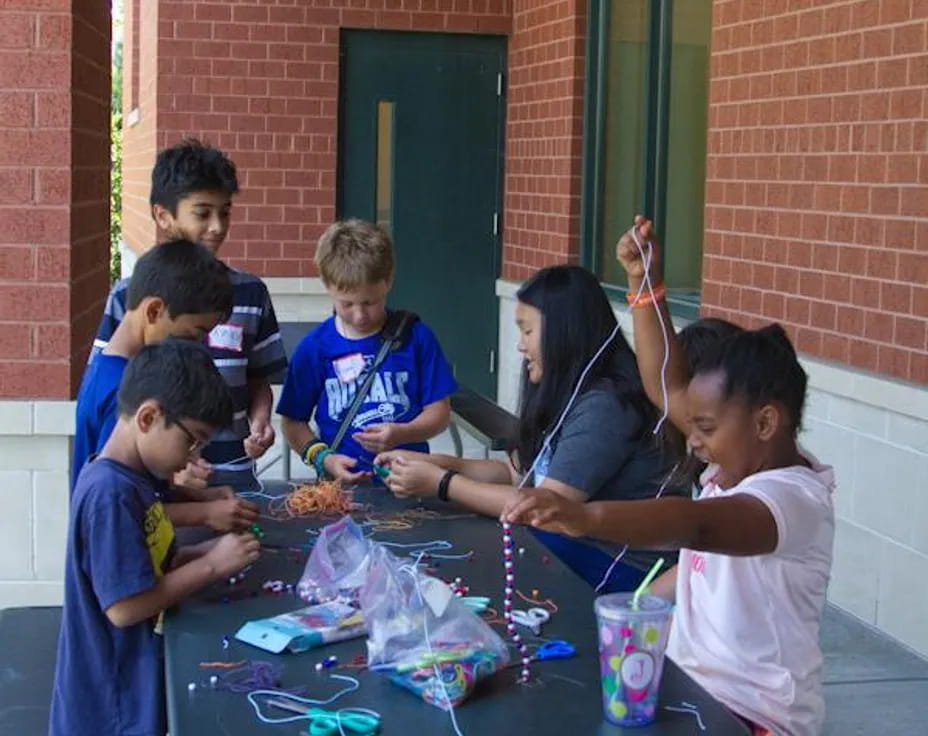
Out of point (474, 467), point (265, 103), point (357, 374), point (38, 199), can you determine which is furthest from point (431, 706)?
point (265, 103)

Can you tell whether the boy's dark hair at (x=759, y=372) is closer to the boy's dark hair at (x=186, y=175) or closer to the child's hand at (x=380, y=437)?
the child's hand at (x=380, y=437)

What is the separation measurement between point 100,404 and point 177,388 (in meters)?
0.77

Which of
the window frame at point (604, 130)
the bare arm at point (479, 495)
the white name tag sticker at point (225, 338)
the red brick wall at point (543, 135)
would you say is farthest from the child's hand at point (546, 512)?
the red brick wall at point (543, 135)

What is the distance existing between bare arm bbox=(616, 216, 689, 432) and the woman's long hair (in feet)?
0.67

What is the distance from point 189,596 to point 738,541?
127 cm

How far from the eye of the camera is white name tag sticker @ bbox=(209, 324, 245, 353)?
486 cm

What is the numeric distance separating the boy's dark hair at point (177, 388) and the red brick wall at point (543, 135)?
705cm

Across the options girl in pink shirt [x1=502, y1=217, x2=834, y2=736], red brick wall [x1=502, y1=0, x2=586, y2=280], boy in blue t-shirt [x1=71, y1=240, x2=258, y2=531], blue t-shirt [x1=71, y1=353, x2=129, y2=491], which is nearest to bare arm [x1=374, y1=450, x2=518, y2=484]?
boy in blue t-shirt [x1=71, y1=240, x2=258, y2=531]

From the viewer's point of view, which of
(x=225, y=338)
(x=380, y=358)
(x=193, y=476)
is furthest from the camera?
(x=225, y=338)

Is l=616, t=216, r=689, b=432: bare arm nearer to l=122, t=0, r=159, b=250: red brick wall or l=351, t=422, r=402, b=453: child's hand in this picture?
l=351, t=422, r=402, b=453: child's hand

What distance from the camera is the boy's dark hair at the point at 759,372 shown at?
2.91 metres

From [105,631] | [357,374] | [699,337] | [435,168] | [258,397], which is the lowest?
[105,631]

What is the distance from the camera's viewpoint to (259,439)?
188 inches

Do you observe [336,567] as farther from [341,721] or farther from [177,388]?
[341,721]
